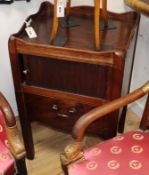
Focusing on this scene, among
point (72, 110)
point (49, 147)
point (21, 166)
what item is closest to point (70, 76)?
point (72, 110)

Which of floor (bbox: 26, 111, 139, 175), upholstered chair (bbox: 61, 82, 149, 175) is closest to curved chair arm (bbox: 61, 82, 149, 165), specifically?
upholstered chair (bbox: 61, 82, 149, 175)

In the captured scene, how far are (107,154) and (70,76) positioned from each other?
0.37m

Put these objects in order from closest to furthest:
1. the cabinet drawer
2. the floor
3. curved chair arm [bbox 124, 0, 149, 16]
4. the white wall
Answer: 1. curved chair arm [bbox 124, 0, 149, 16]
2. the cabinet drawer
3. the white wall
4. the floor

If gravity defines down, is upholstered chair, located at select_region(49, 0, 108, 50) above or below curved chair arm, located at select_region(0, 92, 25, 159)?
above

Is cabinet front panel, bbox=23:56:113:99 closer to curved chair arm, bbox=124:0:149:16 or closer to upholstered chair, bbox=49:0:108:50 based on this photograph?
upholstered chair, bbox=49:0:108:50

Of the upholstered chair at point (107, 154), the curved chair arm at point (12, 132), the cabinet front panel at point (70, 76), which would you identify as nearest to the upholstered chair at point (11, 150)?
the curved chair arm at point (12, 132)

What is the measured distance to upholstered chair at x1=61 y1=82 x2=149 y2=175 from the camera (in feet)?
3.05

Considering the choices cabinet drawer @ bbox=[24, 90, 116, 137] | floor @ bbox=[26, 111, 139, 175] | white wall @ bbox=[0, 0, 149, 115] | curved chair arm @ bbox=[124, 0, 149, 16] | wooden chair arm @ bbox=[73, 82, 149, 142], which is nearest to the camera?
wooden chair arm @ bbox=[73, 82, 149, 142]

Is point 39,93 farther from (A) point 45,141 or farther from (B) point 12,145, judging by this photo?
(A) point 45,141

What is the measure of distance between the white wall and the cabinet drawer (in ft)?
1.13

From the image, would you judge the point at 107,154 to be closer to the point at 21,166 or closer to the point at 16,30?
the point at 21,166

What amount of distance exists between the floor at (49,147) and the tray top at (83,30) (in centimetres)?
72

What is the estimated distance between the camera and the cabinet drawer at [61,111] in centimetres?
125

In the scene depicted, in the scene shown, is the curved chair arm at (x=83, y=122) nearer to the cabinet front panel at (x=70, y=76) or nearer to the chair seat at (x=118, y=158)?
the chair seat at (x=118, y=158)
